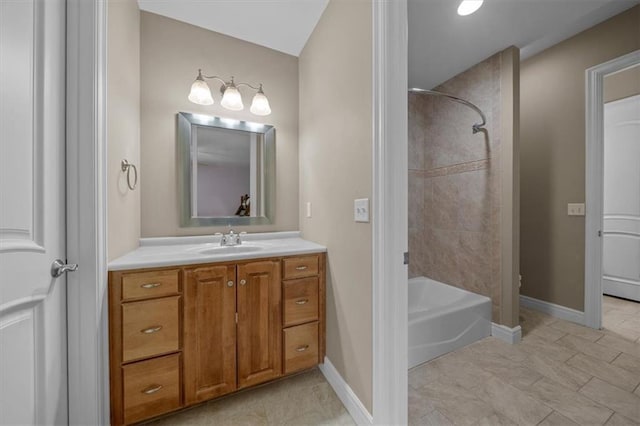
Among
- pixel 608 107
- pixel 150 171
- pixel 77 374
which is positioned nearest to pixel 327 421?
pixel 77 374

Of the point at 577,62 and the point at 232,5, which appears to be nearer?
the point at 232,5

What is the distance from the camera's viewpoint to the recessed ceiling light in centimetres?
150

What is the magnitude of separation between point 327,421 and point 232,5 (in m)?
2.61

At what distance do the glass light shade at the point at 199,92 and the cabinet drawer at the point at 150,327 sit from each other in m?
1.34

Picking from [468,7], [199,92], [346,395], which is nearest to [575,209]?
[468,7]

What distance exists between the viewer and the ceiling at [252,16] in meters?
1.63

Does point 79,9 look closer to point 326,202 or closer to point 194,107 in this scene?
point 194,107

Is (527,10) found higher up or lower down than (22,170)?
higher up

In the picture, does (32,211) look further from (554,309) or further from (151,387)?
(554,309)

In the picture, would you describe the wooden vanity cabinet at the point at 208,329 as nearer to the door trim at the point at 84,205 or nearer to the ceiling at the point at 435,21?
the door trim at the point at 84,205

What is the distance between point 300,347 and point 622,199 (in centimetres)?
403

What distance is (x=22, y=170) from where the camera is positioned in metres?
0.81

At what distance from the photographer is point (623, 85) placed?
2.72 metres

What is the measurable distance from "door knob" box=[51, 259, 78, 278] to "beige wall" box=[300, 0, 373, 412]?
1217mm
